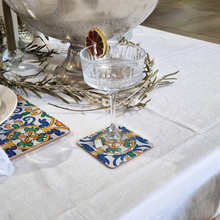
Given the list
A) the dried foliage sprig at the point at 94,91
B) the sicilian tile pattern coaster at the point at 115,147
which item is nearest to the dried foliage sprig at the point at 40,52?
the dried foliage sprig at the point at 94,91

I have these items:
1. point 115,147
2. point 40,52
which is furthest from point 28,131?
point 40,52

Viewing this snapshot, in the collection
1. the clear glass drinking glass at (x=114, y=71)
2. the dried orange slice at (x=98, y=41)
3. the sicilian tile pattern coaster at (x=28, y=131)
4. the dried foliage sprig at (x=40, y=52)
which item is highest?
the dried orange slice at (x=98, y=41)

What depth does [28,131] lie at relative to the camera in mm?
512

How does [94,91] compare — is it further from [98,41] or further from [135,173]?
[135,173]

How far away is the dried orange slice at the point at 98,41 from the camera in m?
0.50

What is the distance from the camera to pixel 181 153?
1.51 feet

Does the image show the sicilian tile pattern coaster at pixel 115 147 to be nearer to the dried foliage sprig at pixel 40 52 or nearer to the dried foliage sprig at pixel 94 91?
the dried foliage sprig at pixel 94 91

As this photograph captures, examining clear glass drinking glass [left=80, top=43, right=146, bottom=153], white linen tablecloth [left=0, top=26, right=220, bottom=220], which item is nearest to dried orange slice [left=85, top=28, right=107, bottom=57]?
clear glass drinking glass [left=80, top=43, right=146, bottom=153]

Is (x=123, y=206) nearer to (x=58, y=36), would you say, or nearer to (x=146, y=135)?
(x=146, y=135)

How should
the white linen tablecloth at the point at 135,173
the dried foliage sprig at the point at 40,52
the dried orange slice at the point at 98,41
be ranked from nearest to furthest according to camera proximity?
the white linen tablecloth at the point at 135,173 → the dried orange slice at the point at 98,41 → the dried foliage sprig at the point at 40,52

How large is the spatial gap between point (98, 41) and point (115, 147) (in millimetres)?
176

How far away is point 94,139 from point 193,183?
0.54 ft

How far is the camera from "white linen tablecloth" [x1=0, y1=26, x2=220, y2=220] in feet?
1.23

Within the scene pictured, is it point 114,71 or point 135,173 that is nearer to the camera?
point 135,173
